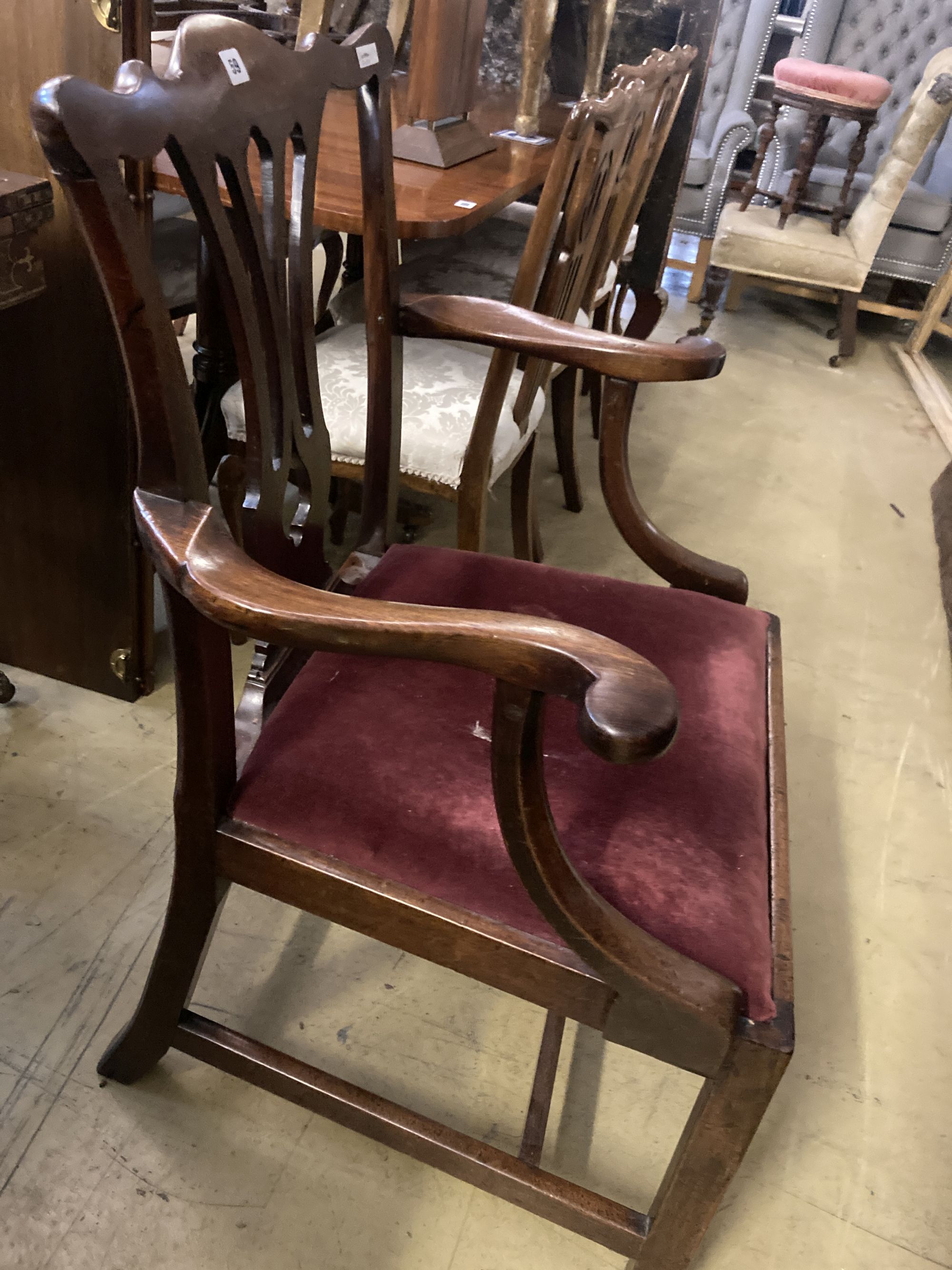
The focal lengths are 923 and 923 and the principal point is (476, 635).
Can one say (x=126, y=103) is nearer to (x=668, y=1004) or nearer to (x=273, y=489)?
→ (x=273, y=489)

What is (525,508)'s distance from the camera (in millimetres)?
1845

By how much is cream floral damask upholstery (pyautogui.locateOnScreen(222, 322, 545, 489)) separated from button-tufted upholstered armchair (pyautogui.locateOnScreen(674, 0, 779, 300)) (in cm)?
280

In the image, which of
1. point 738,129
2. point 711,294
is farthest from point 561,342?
point 738,129

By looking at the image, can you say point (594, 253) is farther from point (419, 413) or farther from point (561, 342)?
point (561, 342)

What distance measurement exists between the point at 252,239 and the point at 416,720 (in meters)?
0.45

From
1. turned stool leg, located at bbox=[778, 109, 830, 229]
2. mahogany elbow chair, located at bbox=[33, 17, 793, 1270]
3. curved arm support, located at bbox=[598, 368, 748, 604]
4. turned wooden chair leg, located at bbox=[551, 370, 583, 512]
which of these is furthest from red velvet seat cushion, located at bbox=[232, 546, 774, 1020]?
turned stool leg, located at bbox=[778, 109, 830, 229]

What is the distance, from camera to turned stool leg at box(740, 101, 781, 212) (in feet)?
12.1

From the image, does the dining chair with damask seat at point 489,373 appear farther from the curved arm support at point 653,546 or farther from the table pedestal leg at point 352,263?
the table pedestal leg at point 352,263

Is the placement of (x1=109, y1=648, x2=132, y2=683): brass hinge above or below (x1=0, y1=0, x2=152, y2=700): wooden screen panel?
below

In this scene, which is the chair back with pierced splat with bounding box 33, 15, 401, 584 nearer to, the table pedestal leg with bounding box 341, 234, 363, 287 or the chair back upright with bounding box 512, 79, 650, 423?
the chair back upright with bounding box 512, 79, 650, 423

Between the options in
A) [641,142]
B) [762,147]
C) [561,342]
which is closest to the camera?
[561,342]

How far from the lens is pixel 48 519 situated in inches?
55.9

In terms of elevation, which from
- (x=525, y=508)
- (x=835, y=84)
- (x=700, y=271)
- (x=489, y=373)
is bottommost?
(x=700, y=271)

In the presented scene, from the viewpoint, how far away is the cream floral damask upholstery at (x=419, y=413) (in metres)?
1.41
